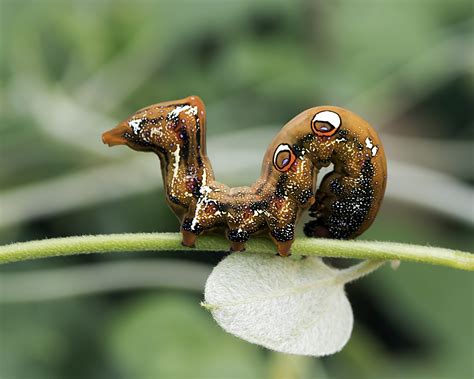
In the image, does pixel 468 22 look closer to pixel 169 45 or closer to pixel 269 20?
pixel 269 20

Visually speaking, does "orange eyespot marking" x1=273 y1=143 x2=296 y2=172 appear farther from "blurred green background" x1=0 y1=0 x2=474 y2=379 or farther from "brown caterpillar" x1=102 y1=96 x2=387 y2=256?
"blurred green background" x1=0 y1=0 x2=474 y2=379

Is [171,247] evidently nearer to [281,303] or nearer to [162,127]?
[281,303]

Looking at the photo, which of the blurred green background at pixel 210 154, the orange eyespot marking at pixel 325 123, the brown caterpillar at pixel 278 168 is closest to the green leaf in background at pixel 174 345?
the blurred green background at pixel 210 154

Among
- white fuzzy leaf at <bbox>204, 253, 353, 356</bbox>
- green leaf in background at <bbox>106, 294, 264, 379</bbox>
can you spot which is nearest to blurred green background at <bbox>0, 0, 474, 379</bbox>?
green leaf in background at <bbox>106, 294, 264, 379</bbox>

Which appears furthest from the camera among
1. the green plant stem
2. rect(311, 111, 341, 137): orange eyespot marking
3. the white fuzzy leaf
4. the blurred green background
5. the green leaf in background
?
the blurred green background

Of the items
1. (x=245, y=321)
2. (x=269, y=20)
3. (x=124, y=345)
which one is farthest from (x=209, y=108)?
(x=245, y=321)

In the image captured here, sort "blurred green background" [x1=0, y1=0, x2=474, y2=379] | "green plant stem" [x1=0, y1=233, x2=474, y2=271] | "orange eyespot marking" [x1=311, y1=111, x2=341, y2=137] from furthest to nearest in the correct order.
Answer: "blurred green background" [x1=0, y1=0, x2=474, y2=379] → "orange eyespot marking" [x1=311, y1=111, x2=341, y2=137] → "green plant stem" [x1=0, y1=233, x2=474, y2=271]
